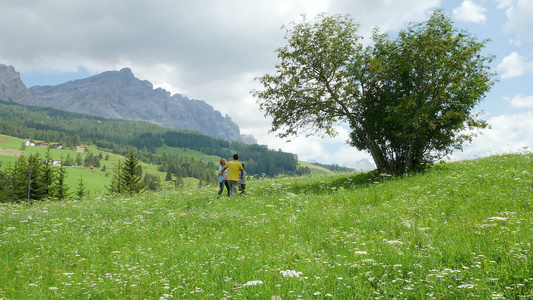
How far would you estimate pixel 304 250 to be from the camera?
6.82m

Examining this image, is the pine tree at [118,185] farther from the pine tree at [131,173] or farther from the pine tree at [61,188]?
the pine tree at [61,188]

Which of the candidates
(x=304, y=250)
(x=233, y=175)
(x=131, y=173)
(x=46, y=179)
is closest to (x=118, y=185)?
(x=131, y=173)

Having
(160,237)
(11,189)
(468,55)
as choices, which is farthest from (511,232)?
(11,189)

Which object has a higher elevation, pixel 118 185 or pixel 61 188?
pixel 118 185

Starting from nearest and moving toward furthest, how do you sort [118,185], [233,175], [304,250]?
[304,250]
[233,175]
[118,185]

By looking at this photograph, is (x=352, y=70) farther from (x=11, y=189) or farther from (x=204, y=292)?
(x=11, y=189)

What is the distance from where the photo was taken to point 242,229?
9.46 m

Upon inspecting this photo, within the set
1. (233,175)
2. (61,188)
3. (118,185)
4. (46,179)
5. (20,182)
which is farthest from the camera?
(118,185)

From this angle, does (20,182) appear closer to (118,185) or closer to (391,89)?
(118,185)

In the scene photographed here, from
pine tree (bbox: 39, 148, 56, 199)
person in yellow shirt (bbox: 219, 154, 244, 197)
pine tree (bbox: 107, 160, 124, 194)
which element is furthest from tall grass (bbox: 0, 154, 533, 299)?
Result: pine tree (bbox: 39, 148, 56, 199)

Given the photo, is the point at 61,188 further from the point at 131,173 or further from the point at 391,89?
the point at 391,89

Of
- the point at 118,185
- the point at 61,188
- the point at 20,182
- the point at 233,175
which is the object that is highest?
the point at 233,175

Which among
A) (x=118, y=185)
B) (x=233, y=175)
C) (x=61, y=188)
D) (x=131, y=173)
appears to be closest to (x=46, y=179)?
(x=61, y=188)

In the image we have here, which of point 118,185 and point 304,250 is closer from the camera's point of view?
point 304,250
